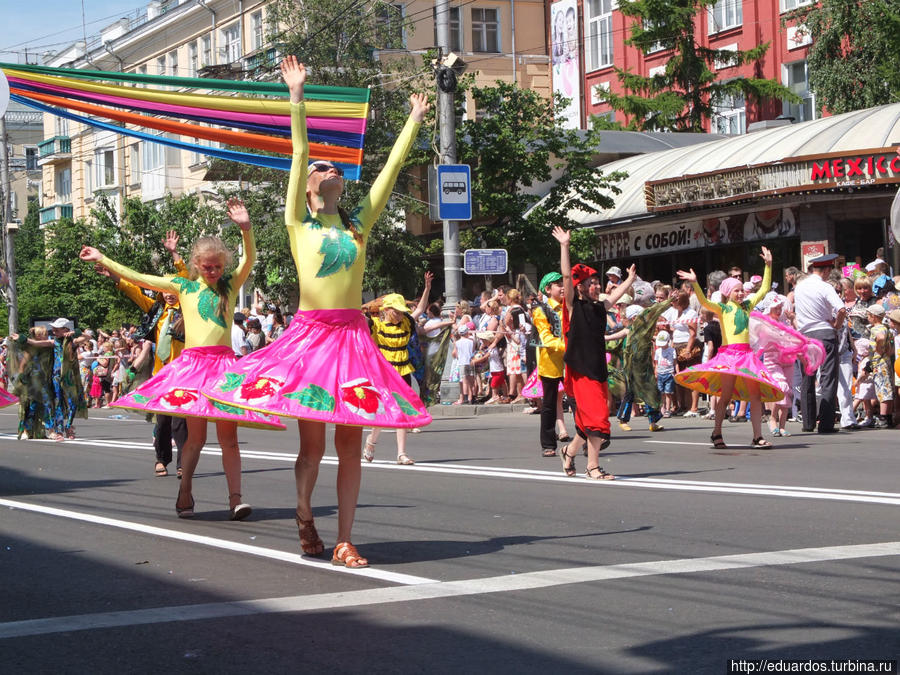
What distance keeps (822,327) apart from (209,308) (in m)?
9.01

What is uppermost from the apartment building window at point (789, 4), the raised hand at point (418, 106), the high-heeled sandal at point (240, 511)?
the apartment building window at point (789, 4)

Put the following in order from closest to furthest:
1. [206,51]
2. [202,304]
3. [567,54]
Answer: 1. [202,304]
2. [567,54]
3. [206,51]

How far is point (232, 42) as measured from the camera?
53.0 meters

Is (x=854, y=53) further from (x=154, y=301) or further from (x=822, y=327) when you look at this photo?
(x=154, y=301)

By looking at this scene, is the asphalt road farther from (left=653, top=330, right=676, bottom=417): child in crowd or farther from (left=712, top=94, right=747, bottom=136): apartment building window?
(left=712, top=94, right=747, bottom=136): apartment building window

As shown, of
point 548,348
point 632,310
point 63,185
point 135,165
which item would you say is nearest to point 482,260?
point 632,310

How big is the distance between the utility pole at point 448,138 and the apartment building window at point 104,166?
142ft

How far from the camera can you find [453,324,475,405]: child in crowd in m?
24.0

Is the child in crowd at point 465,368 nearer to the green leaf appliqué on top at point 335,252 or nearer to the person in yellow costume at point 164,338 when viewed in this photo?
the person in yellow costume at point 164,338

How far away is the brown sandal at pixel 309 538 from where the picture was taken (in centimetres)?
714

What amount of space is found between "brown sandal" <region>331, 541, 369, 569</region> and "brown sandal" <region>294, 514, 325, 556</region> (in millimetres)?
252

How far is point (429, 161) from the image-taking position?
100 ft

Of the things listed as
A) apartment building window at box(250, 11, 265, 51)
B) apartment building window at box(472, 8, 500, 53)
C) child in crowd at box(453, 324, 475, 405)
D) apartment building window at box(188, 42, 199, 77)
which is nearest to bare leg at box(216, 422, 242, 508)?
child in crowd at box(453, 324, 475, 405)

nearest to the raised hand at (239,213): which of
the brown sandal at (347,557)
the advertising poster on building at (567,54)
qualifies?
the brown sandal at (347,557)
